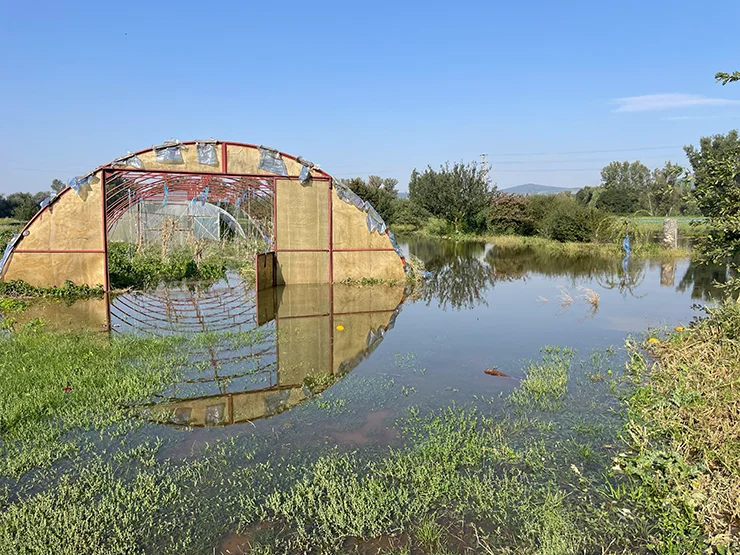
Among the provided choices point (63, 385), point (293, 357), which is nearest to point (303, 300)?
point (293, 357)

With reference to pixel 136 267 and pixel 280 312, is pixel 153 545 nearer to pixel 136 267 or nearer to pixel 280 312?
pixel 280 312

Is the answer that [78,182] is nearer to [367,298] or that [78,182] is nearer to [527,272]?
[367,298]

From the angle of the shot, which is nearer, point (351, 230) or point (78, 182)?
point (78, 182)

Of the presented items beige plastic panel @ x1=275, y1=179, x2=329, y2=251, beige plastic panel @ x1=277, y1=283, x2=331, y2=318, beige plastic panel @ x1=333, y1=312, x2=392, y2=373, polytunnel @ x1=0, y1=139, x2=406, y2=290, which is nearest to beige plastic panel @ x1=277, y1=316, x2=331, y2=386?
beige plastic panel @ x1=333, y1=312, x2=392, y2=373

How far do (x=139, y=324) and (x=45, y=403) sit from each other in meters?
A: 4.56

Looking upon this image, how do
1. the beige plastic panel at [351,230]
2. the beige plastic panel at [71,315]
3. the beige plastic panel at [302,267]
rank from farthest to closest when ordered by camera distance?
1. the beige plastic panel at [351,230]
2. the beige plastic panel at [302,267]
3. the beige plastic panel at [71,315]

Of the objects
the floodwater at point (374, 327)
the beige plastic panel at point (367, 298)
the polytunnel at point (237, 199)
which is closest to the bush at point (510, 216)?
the floodwater at point (374, 327)

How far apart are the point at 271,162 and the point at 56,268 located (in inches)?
251

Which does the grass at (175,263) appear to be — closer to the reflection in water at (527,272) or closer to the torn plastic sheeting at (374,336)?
the reflection in water at (527,272)

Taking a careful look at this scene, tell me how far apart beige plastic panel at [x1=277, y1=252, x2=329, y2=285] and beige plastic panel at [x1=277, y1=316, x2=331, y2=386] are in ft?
14.8

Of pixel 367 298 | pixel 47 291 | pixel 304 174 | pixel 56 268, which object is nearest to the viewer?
pixel 47 291

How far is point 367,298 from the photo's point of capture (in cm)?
1400

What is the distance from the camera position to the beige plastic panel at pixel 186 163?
1351cm

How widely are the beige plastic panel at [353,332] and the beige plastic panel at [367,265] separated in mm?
4309
